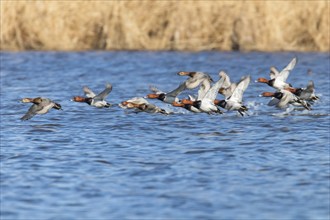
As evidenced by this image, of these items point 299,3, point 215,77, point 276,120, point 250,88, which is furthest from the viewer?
point 299,3

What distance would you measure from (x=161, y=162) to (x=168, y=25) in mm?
20922

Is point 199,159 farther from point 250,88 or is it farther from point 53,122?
point 250,88

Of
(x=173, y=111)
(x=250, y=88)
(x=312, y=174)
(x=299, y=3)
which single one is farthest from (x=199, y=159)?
(x=299, y=3)

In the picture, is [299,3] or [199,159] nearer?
[199,159]

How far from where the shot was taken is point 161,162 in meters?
16.0

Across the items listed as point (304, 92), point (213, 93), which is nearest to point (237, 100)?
point (213, 93)

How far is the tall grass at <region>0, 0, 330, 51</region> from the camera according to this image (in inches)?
1382

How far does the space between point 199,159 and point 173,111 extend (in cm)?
698

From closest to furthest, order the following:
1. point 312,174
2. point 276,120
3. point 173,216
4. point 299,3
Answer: point 173,216 < point 312,174 < point 276,120 < point 299,3

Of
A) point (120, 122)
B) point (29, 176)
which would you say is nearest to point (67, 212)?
point (29, 176)

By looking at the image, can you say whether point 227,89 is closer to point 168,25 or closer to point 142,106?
point 142,106

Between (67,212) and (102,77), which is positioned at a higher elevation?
(67,212)

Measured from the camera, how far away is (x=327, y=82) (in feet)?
96.1

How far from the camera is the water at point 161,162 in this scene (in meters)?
12.7
